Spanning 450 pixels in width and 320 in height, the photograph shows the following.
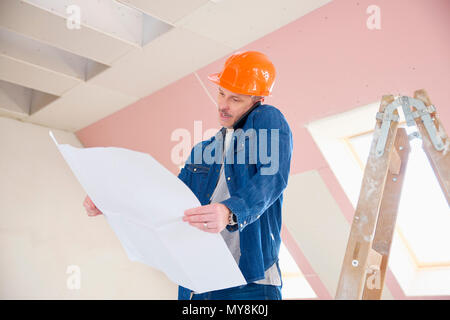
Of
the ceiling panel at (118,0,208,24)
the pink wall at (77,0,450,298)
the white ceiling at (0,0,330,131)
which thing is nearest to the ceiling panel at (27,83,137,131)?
the white ceiling at (0,0,330,131)

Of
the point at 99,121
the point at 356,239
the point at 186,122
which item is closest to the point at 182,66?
the point at 186,122

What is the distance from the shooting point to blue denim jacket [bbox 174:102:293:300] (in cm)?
105

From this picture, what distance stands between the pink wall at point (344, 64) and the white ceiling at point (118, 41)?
142 millimetres

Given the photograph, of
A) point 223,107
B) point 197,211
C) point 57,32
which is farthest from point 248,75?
point 57,32

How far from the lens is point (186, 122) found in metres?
3.80

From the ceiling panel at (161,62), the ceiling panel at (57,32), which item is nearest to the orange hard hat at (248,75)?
the ceiling panel at (161,62)

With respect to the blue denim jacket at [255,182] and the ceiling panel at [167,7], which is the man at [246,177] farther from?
the ceiling panel at [167,7]

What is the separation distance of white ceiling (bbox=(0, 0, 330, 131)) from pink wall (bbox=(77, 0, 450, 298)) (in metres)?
0.14

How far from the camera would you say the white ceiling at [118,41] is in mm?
2776

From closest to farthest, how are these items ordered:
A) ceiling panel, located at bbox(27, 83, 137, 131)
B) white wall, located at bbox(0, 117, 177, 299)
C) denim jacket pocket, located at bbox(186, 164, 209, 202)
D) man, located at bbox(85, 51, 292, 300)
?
man, located at bbox(85, 51, 292, 300), denim jacket pocket, located at bbox(186, 164, 209, 202), ceiling panel, located at bbox(27, 83, 137, 131), white wall, located at bbox(0, 117, 177, 299)

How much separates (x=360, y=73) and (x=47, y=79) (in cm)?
256

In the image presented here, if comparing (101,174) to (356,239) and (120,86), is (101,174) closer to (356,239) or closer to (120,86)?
(356,239)

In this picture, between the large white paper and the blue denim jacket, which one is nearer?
the large white paper

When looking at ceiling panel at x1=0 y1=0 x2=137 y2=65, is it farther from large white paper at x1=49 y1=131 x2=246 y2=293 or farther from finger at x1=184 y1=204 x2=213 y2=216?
finger at x1=184 y1=204 x2=213 y2=216
